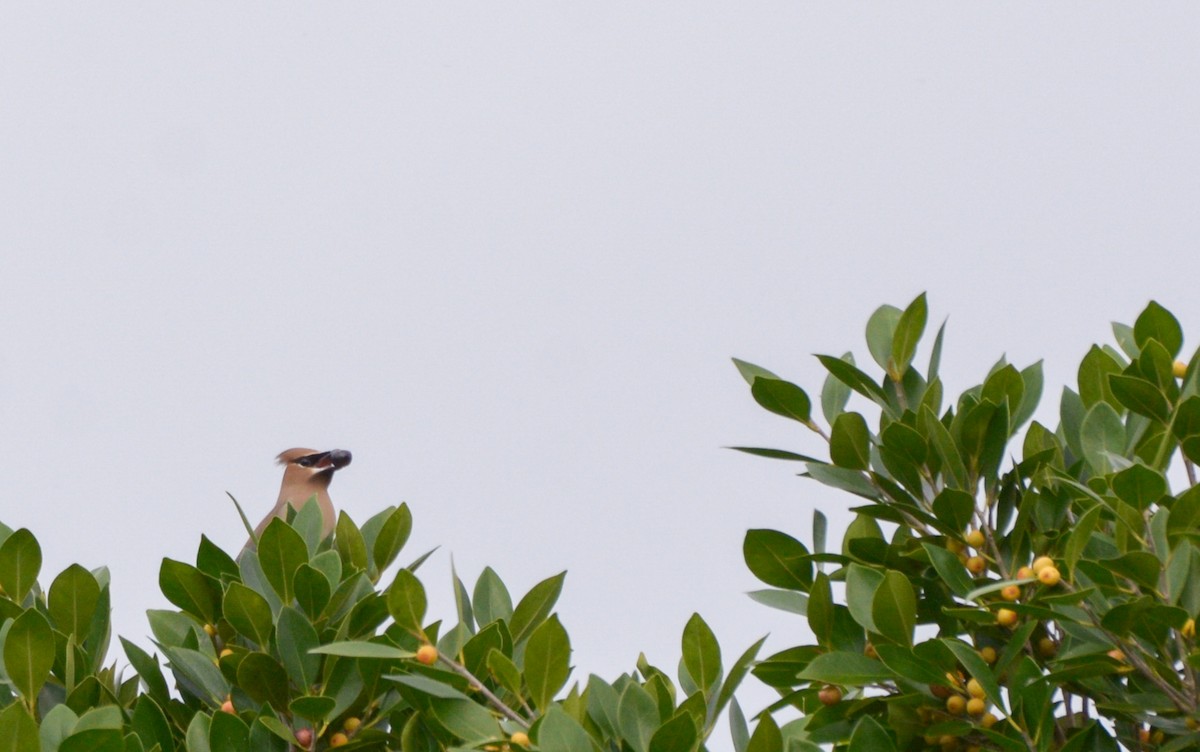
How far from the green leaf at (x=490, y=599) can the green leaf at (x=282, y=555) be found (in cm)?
33

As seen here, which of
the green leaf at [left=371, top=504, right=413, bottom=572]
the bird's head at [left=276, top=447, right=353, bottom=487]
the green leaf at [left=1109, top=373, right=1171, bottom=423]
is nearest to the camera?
the green leaf at [left=1109, top=373, right=1171, bottom=423]

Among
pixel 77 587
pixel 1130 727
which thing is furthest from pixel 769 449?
pixel 77 587

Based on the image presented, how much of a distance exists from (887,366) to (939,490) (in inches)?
11.0

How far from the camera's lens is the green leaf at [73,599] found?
2797 mm

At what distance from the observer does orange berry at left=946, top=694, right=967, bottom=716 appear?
237 cm

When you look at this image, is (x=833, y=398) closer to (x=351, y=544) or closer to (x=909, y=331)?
(x=909, y=331)

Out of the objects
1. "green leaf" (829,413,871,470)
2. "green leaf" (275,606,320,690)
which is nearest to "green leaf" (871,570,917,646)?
"green leaf" (829,413,871,470)

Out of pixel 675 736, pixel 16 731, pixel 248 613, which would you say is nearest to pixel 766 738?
pixel 675 736

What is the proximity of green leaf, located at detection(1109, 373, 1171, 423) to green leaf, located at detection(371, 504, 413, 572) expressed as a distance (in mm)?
1424

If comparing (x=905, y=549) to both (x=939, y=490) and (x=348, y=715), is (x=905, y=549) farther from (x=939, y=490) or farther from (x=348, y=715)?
(x=348, y=715)

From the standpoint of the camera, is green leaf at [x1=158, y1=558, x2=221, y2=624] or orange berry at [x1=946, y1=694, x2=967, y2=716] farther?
green leaf at [x1=158, y1=558, x2=221, y2=624]

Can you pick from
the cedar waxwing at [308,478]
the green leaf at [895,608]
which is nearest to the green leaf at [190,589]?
the green leaf at [895,608]

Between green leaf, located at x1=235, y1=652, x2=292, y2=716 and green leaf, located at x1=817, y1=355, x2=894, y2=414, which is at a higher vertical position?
green leaf, located at x1=817, y1=355, x2=894, y2=414

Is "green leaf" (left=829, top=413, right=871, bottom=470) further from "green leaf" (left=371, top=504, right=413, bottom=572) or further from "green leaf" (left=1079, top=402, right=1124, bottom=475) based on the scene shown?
"green leaf" (left=371, top=504, right=413, bottom=572)
